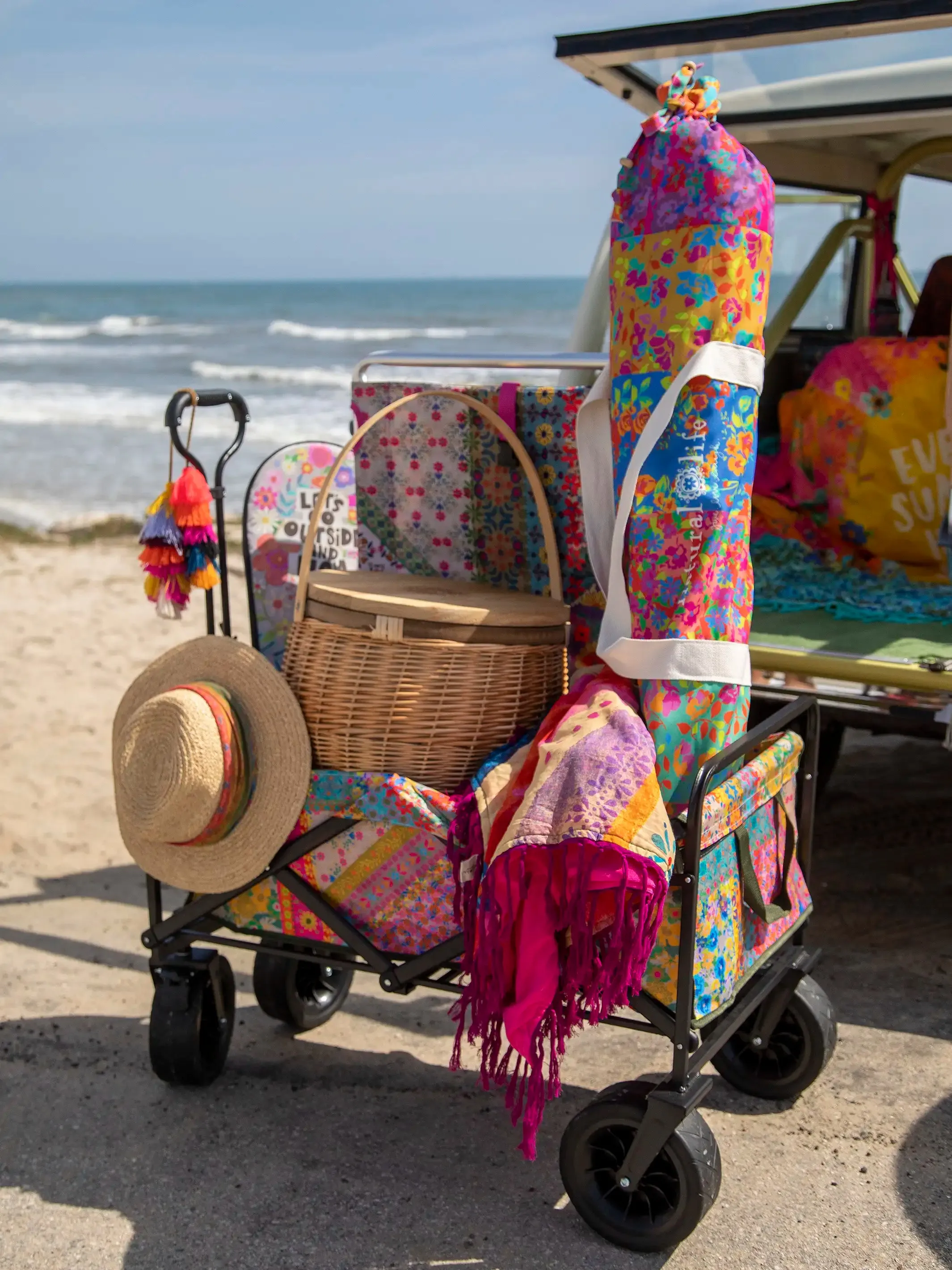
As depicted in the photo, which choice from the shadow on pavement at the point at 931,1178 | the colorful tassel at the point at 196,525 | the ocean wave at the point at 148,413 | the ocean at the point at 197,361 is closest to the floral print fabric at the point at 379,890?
the colorful tassel at the point at 196,525

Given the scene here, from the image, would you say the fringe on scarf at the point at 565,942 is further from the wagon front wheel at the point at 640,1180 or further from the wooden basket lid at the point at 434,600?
the wooden basket lid at the point at 434,600

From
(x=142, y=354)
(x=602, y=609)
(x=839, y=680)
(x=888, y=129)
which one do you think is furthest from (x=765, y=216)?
(x=142, y=354)

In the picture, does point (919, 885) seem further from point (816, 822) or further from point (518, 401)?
point (518, 401)

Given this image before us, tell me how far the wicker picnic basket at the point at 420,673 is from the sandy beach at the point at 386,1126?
831 millimetres

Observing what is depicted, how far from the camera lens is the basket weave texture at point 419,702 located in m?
2.59

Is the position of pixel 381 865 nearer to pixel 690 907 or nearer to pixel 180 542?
pixel 690 907

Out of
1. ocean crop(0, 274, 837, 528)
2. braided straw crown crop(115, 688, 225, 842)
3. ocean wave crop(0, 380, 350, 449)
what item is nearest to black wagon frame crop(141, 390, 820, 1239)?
braided straw crown crop(115, 688, 225, 842)

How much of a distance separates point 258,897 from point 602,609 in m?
1.00

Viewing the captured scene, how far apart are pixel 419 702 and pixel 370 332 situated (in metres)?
34.0

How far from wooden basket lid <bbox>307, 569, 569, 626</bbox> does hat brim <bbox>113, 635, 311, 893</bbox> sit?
8.8 inches

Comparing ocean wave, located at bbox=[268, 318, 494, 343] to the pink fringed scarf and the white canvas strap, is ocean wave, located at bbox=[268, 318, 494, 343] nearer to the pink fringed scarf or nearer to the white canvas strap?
the white canvas strap

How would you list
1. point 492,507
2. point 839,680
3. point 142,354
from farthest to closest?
point 142,354, point 839,680, point 492,507

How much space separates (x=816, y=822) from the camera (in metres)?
4.62

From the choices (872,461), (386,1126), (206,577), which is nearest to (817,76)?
(872,461)
